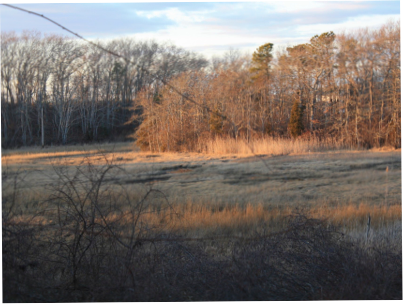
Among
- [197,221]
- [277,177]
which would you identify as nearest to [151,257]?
[197,221]

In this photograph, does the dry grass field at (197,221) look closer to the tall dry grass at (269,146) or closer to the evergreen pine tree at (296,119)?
the tall dry grass at (269,146)

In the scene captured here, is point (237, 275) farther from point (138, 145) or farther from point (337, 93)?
point (337, 93)

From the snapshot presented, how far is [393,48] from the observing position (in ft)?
16.2

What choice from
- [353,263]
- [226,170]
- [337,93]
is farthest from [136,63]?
[353,263]

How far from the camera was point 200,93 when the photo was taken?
480 cm

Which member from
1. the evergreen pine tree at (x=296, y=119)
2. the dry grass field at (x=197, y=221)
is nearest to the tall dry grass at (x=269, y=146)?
the dry grass field at (x=197, y=221)

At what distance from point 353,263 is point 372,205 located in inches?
54.7

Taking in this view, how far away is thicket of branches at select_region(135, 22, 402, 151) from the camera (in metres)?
4.83

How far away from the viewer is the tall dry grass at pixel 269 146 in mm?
4953

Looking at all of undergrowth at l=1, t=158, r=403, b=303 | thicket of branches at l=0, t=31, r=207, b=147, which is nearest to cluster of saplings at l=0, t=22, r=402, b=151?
thicket of branches at l=0, t=31, r=207, b=147

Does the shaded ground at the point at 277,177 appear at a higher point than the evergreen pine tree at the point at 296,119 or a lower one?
lower

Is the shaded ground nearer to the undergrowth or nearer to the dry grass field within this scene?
the dry grass field

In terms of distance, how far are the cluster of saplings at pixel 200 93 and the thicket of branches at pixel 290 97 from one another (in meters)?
0.01

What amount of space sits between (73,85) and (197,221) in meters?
2.52
